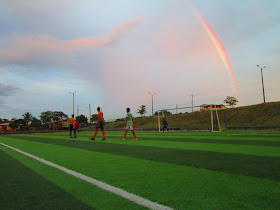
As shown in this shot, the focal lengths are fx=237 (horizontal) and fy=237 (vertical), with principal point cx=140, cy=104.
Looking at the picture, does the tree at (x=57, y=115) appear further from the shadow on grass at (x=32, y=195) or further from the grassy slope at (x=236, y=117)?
the shadow on grass at (x=32, y=195)

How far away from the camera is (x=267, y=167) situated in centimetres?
445

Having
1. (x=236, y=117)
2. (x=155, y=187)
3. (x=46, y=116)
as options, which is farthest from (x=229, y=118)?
(x=46, y=116)

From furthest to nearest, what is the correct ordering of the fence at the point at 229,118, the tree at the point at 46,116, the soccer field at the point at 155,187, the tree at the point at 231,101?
the tree at the point at 46,116, the tree at the point at 231,101, the fence at the point at 229,118, the soccer field at the point at 155,187

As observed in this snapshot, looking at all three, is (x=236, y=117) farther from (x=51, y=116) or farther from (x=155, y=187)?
(x=51, y=116)

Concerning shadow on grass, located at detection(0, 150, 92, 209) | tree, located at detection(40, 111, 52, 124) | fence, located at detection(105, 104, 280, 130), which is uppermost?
tree, located at detection(40, 111, 52, 124)

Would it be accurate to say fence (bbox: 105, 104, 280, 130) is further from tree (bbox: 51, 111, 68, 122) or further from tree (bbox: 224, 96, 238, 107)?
tree (bbox: 51, 111, 68, 122)

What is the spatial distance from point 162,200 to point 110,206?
0.60m

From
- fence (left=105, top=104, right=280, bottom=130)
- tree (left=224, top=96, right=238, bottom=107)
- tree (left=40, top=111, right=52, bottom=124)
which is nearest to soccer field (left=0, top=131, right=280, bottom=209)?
fence (left=105, top=104, right=280, bottom=130)

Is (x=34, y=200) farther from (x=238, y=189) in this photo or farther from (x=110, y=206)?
(x=238, y=189)

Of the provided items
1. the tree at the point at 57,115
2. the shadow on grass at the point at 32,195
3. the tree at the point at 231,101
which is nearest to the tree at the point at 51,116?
the tree at the point at 57,115

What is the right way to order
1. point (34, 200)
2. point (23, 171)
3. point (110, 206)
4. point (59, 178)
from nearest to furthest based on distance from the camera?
point (110, 206)
point (34, 200)
point (59, 178)
point (23, 171)

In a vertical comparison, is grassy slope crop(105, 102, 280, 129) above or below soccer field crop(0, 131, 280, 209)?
above

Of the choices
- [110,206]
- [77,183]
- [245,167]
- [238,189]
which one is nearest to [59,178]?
[77,183]

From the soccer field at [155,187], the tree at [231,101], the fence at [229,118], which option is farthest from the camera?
the tree at [231,101]
